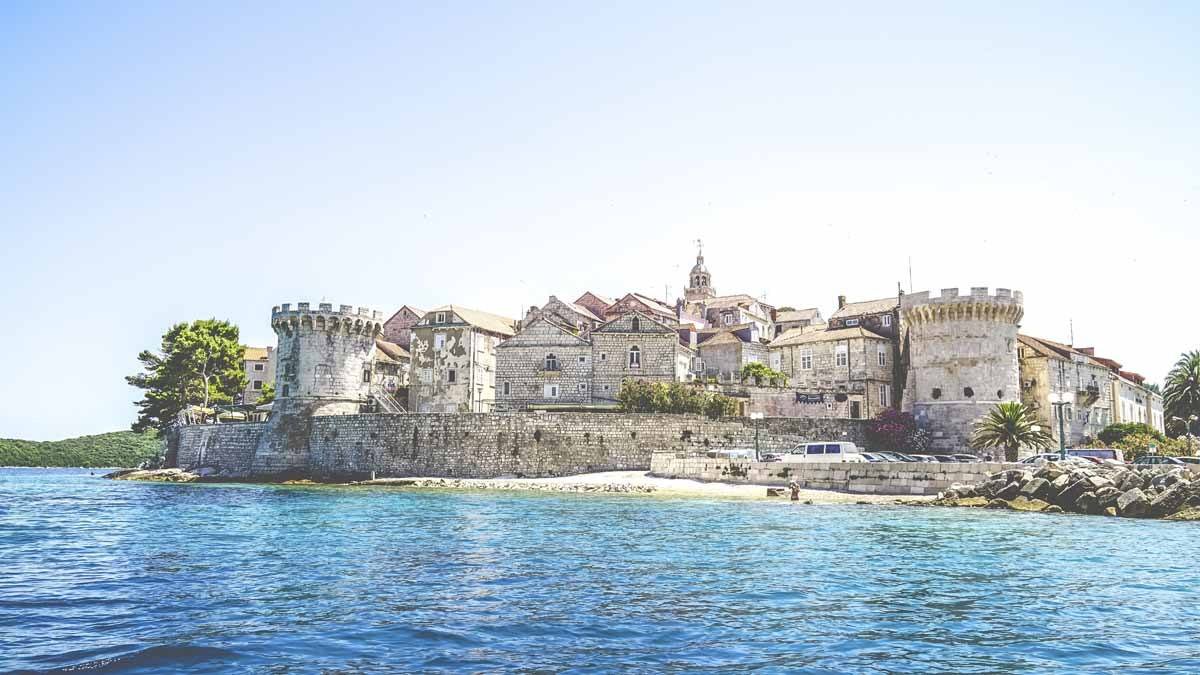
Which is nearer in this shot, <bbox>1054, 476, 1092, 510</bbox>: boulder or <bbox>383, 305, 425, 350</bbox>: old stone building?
<bbox>1054, 476, 1092, 510</bbox>: boulder

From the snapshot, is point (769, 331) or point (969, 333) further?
point (769, 331)

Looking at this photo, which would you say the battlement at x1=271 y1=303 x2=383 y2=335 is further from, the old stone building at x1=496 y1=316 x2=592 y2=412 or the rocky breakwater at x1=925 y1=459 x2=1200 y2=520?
the rocky breakwater at x1=925 y1=459 x2=1200 y2=520

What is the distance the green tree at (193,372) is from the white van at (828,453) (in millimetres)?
42610

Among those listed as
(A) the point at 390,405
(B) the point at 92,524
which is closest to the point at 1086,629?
(B) the point at 92,524

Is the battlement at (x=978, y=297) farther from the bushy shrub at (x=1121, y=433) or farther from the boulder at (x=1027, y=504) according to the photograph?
the boulder at (x=1027, y=504)

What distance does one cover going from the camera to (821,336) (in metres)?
59.0

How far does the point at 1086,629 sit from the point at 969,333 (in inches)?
1516

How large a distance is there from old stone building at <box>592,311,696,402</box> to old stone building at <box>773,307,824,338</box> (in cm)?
2170

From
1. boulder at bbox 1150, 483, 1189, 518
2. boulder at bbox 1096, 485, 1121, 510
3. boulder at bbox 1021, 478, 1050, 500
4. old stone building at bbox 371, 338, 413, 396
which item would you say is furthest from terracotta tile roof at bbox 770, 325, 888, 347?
boulder at bbox 1150, 483, 1189, 518

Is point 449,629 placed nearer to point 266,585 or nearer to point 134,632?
A: point 134,632

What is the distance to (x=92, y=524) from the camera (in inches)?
1000

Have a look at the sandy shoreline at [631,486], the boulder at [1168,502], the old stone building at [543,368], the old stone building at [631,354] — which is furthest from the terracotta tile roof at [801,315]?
the boulder at [1168,502]

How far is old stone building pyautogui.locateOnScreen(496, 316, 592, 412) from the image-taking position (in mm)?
57531

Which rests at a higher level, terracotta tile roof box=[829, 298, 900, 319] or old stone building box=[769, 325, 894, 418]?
terracotta tile roof box=[829, 298, 900, 319]
